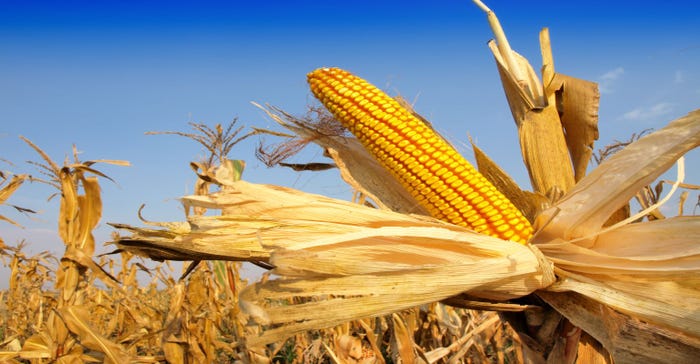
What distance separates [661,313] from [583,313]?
0.97 feet

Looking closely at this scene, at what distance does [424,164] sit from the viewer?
2.77 meters

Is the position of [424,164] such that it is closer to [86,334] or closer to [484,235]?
[484,235]

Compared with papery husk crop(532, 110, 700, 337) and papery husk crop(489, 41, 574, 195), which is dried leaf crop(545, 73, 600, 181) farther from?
papery husk crop(532, 110, 700, 337)

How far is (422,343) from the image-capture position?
206 inches

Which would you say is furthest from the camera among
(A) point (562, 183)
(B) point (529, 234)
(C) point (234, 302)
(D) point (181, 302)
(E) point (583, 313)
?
(C) point (234, 302)

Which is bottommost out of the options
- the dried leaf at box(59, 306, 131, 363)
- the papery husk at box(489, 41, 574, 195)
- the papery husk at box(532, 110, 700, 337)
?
the dried leaf at box(59, 306, 131, 363)

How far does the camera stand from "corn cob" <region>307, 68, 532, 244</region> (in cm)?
261

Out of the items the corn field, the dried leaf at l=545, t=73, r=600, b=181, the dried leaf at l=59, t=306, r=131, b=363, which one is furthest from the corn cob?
the dried leaf at l=59, t=306, r=131, b=363

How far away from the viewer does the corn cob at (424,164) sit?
8.56ft

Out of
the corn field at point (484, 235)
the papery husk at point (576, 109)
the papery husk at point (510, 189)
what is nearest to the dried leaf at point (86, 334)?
the corn field at point (484, 235)

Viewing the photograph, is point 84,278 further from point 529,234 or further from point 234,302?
point 529,234

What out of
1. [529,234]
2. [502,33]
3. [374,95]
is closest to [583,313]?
[529,234]

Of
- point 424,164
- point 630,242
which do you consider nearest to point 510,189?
point 424,164

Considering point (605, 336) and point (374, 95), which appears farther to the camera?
point (374, 95)
